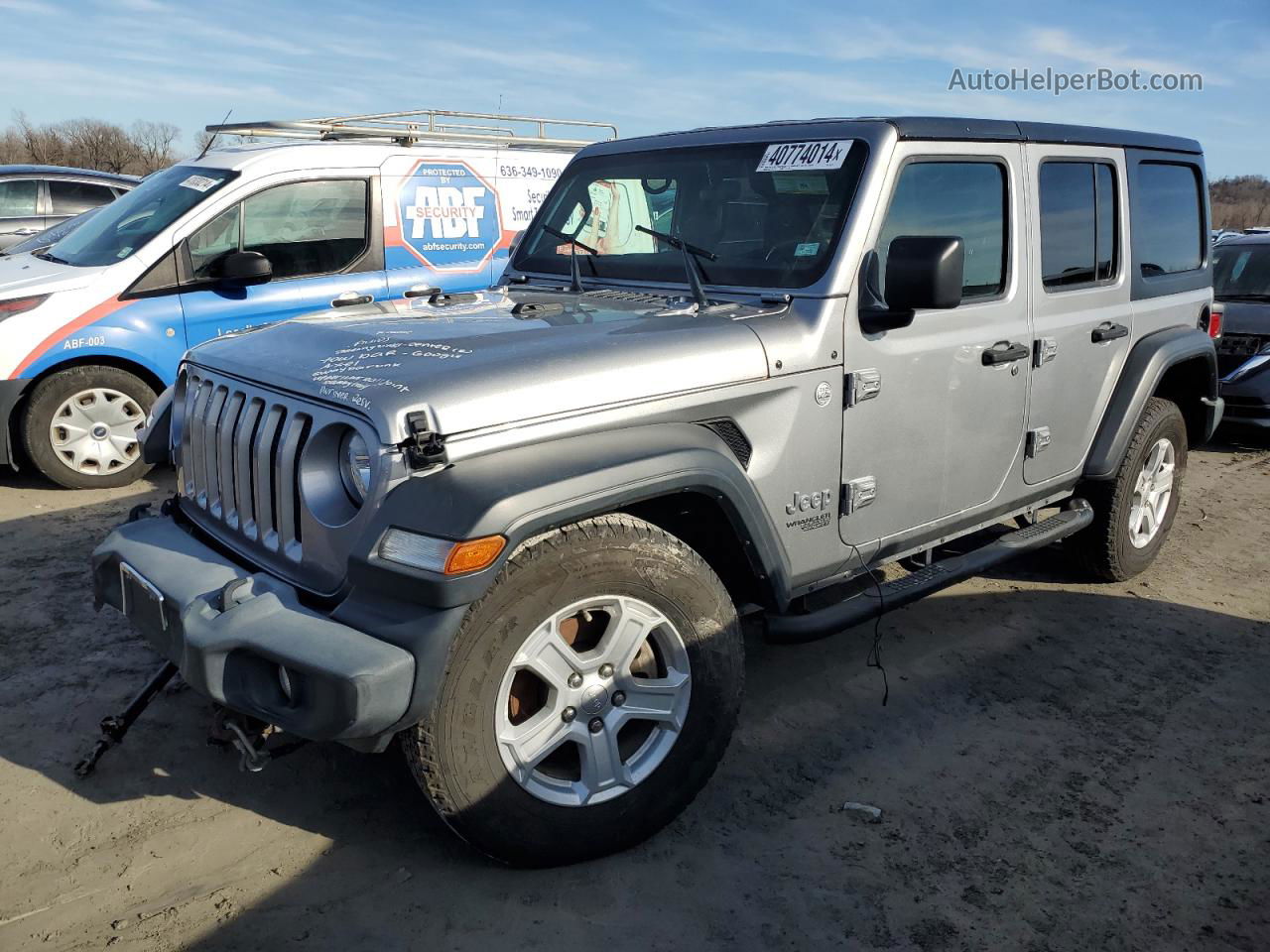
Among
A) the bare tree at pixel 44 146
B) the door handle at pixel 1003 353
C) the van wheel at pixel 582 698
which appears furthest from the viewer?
the bare tree at pixel 44 146

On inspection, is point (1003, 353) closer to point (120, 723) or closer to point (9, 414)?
point (120, 723)

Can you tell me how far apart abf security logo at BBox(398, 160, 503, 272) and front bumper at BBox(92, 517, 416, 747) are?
4.52 m

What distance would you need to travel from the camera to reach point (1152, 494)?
519cm

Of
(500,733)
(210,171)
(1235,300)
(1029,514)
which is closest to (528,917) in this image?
(500,733)

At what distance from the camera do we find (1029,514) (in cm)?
495

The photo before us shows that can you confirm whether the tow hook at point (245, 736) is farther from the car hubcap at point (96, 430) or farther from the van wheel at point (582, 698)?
the car hubcap at point (96, 430)

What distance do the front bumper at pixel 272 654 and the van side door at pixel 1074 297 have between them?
2.87 m

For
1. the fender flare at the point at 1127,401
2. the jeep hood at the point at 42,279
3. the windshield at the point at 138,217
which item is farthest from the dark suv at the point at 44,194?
the fender flare at the point at 1127,401

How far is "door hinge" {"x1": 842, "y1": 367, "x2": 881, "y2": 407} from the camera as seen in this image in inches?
131

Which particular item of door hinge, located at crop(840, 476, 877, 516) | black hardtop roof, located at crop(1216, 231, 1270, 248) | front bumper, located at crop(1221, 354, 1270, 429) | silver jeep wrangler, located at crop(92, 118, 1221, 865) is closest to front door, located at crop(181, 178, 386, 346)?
silver jeep wrangler, located at crop(92, 118, 1221, 865)

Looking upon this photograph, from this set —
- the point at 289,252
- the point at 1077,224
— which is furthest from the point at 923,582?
the point at 289,252

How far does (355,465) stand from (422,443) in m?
0.25

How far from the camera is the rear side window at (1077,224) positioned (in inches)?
163

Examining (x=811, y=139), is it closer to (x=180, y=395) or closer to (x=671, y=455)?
(x=671, y=455)
